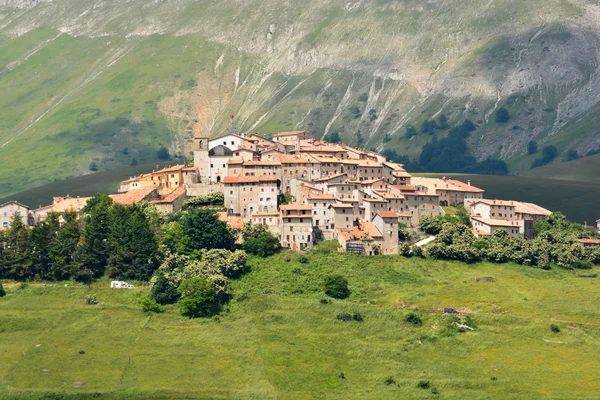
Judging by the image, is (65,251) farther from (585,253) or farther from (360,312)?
(585,253)

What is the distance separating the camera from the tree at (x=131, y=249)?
404 ft

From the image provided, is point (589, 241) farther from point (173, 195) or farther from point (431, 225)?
point (173, 195)

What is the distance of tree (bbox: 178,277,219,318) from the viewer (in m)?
113

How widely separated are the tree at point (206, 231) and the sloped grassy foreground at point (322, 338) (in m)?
4.87

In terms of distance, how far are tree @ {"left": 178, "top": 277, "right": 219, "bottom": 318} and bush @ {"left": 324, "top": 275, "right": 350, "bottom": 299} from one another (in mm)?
13451

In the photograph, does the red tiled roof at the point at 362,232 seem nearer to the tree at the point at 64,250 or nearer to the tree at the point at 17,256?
the tree at the point at 64,250

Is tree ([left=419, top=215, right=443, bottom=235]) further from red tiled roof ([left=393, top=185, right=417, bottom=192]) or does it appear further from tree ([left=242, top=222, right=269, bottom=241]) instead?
tree ([left=242, top=222, right=269, bottom=241])

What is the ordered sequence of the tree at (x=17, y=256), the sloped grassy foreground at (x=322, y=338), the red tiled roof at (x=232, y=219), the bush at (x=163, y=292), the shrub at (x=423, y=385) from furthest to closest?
the red tiled roof at (x=232, y=219) < the tree at (x=17, y=256) < the bush at (x=163, y=292) < the shrub at (x=423, y=385) < the sloped grassy foreground at (x=322, y=338)

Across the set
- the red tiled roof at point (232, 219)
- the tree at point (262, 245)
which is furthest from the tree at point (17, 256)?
the tree at point (262, 245)

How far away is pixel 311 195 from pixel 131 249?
1012 inches

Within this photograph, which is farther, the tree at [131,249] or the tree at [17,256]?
the tree at [131,249]

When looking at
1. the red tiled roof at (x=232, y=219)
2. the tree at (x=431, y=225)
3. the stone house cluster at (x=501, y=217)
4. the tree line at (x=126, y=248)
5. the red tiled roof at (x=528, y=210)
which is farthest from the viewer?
the red tiled roof at (x=528, y=210)

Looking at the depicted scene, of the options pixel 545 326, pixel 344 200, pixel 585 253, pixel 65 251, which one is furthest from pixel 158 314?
pixel 585 253

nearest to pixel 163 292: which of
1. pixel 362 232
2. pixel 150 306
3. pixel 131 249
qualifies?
pixel 150 306
